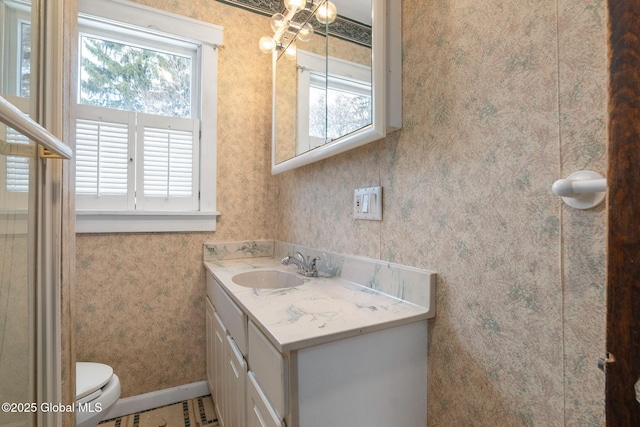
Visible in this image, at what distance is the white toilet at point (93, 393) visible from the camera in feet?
3.58

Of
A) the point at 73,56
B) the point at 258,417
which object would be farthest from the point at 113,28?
the point at 258,417

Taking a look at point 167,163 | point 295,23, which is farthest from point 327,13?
point 167,163

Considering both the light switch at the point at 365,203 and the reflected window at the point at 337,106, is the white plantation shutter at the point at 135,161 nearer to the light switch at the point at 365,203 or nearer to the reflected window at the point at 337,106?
the reflected window at the point at 337,106

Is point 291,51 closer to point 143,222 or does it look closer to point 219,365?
point 143,222

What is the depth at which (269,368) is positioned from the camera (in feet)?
2.43

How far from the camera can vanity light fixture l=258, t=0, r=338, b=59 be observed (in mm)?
1241

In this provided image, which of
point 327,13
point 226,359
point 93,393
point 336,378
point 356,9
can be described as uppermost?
point 327,13

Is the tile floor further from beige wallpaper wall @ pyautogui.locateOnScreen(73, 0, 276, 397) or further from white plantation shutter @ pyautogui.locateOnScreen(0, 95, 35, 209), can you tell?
white plantation shutter @ pyautogui.locateOnScreen(0, 95, 35, 209)

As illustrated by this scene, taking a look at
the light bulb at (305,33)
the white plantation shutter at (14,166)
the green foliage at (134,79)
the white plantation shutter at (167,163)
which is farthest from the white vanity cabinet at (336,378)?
the green foliage at (134,79)

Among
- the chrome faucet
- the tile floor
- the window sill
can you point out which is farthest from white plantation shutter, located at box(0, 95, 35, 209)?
the tile floor

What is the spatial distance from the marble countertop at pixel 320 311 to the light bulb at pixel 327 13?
110cm

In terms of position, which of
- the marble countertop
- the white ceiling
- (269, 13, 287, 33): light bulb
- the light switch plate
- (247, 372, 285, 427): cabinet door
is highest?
(269, 13, 287, 33): light bulb

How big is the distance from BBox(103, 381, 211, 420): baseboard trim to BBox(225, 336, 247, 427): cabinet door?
597 millimetres

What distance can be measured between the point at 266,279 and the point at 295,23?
1.34 m
